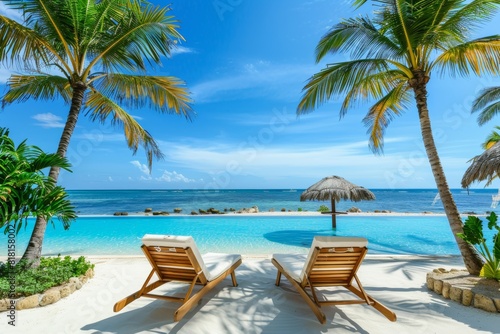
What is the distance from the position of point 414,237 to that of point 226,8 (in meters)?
10.4

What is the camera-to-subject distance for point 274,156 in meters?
19.0

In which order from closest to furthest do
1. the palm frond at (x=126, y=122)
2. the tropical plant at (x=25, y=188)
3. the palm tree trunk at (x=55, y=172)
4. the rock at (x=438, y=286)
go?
the tropical plant at (x=25, y=188) < the rock at (x=438, y=286) < the palm tree trunk at (x=55, y=172) < the palm frond at (x=126, y=122)

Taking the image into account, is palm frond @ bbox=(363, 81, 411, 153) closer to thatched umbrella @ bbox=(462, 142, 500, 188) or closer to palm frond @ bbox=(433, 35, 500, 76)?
palm frond @ bbox=(433, 35, 500, 76)

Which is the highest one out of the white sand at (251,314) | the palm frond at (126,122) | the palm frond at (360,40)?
the palm frond at (360,40)

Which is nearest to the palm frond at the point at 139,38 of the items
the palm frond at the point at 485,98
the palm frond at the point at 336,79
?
the palm frond at the point at 336,79

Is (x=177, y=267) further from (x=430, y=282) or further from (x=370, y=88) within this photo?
(x=370, y=88)

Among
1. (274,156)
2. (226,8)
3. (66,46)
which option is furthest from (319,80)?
(274,156)

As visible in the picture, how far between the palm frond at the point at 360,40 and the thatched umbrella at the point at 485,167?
2.10m

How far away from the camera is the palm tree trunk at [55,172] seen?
12.4ft

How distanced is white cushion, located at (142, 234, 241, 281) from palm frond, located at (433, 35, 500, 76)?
193 inches

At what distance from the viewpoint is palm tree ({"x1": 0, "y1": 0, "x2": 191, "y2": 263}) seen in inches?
160

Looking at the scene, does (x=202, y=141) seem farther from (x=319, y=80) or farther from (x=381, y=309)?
(x=381, y=309)

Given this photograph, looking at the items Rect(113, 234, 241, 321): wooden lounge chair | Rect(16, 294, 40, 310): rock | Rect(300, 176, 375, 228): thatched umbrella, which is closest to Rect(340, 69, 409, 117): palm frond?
Rect(300, 176, 375, 228): thatched umbrella

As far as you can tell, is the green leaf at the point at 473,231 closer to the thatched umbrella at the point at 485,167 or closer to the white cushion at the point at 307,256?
the thatched umbrella at the point at 485,167
